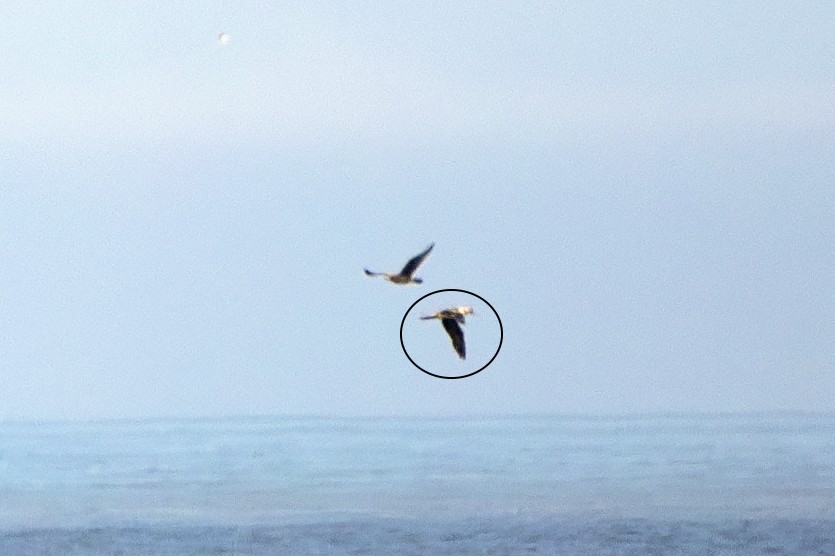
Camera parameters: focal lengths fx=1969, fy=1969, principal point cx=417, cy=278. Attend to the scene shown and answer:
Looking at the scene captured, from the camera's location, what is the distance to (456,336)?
1659 cm

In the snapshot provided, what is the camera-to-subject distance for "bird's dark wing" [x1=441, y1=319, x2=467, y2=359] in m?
16.5

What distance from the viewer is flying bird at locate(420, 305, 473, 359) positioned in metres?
16.6

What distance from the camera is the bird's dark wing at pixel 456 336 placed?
651 inches

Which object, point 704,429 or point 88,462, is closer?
point 88,462

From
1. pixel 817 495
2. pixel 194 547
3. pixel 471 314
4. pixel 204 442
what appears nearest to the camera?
pixel 471 314

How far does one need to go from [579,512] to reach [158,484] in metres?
10.3

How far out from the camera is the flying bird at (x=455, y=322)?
652 inches

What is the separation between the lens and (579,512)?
3328cm

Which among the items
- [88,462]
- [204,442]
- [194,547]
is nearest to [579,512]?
[194,547]

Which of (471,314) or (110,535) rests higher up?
(471,314)

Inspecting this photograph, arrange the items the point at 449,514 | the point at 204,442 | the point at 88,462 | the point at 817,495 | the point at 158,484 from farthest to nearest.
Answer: the point at 204,442 < the point at 88,462 < the point at 158,484 < the point at 817,495 < the point at 449,514

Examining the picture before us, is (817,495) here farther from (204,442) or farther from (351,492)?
(204,442)

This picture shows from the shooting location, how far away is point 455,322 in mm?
16703

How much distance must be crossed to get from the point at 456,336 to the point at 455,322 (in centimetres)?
16
